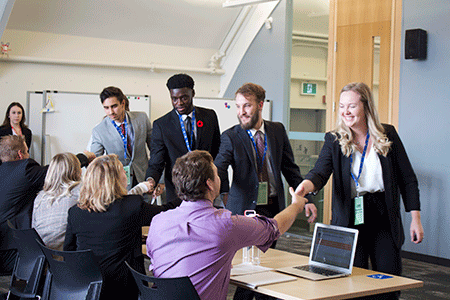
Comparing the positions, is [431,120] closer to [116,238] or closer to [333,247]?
[333,247]

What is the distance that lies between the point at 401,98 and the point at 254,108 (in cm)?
342

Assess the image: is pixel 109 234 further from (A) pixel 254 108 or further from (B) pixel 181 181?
(A) pixel 254 108

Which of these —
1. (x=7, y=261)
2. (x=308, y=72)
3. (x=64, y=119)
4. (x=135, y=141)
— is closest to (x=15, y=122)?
(x=64, y=119)

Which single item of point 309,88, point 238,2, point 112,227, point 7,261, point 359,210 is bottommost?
point 7,261

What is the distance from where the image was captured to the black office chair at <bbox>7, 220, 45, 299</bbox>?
9.52ft

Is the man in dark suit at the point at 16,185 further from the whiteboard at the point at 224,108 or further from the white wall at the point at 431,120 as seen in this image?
the whiteboard at the point at 224,108

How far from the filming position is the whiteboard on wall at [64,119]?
7102 millimetres

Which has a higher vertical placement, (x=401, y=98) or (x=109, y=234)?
(x=401, y=98)

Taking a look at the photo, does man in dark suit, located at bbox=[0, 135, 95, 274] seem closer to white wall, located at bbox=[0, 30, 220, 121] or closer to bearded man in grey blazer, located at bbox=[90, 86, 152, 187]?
bearded man in grey blazer, located at bbox=[90, 86, 152, 187]

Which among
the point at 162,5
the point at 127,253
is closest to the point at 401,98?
the point at 162,5

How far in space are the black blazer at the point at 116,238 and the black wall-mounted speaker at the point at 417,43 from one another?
425cm

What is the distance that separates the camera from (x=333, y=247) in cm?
242

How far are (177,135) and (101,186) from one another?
1.14m

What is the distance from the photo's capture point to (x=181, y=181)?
2109 mm
